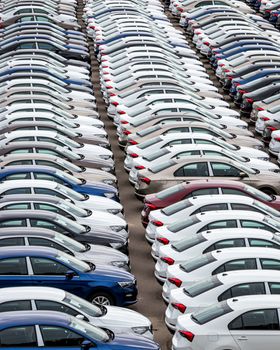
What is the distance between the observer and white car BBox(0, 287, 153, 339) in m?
15.4

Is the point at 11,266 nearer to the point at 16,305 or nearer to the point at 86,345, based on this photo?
the point at 16,305

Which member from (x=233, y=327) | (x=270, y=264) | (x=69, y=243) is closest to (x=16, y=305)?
(x=233, y=327)

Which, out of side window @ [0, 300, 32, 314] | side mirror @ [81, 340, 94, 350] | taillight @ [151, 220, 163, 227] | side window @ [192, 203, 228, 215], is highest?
side window @ [0, 300, 32, 314]

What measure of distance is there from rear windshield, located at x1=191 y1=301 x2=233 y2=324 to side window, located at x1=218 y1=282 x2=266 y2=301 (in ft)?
2.02

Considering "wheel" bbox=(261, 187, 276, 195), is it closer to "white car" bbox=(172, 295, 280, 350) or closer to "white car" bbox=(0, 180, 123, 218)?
"white car" bbox=(0, 180, 123, 218)

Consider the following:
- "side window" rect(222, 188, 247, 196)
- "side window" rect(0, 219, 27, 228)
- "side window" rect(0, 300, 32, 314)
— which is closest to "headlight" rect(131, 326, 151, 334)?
"side window" rect(0, 300, 32, 314)

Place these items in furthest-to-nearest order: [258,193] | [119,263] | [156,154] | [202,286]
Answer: [156,154]
[258,193]
[119,263]
[202,286]

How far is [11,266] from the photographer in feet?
56.7

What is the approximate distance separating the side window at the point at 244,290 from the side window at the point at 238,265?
1.07 meters

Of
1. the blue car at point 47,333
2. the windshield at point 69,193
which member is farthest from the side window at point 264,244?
the windshield at point 69,193

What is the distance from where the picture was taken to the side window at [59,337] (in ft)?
47.9

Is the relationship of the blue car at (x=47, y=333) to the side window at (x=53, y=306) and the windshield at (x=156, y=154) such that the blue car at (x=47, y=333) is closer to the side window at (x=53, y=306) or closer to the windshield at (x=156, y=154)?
the side window at (x=53, y=306)

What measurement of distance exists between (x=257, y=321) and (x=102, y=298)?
11.1ft

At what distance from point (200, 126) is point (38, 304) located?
11.3 m
